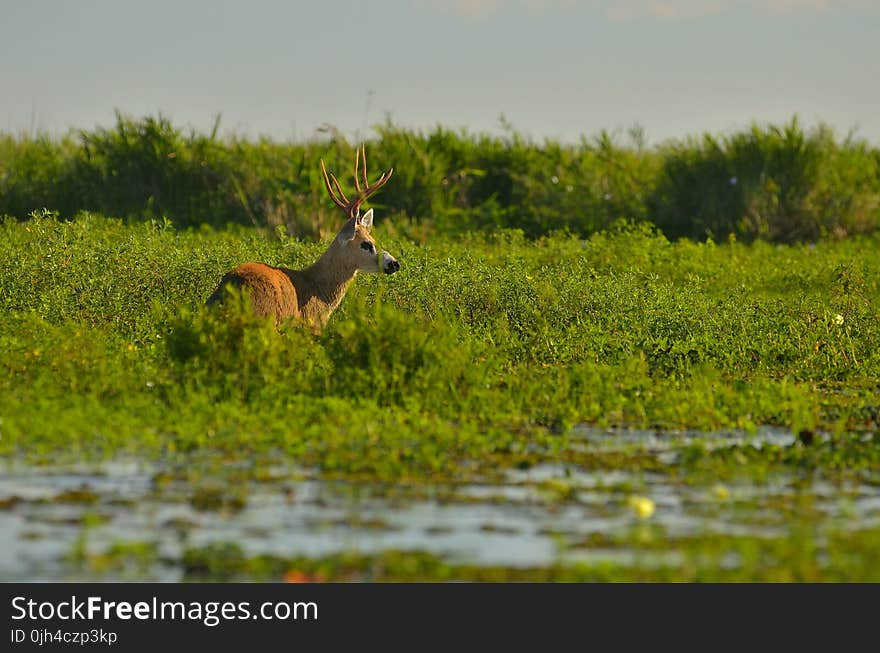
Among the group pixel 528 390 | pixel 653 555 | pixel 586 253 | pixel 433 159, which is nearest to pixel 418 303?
pixel 528 390

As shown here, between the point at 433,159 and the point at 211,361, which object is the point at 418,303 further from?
Result: the point at 433,159

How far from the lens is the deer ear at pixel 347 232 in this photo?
13883mm

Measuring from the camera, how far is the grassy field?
271 inches

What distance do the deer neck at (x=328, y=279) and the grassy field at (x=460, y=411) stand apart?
62 cm

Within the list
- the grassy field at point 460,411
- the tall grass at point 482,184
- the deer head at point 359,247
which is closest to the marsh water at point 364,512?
the grassy field at point 460,411

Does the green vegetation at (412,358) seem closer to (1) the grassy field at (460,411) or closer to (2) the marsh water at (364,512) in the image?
(1) the grassy field at (460,411)

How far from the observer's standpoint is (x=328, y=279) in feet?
45.2

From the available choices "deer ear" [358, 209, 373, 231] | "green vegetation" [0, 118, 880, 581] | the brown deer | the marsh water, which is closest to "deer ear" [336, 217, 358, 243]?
the brown deer

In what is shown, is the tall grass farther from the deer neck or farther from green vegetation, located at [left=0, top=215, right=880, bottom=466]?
the deer neck

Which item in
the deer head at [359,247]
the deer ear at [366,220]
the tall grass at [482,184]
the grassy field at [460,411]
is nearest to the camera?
the grassy field at [460,411]

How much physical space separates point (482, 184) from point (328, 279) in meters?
11.6

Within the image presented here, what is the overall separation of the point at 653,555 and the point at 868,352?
22.2ft

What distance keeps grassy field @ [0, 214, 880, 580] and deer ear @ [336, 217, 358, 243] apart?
829mm

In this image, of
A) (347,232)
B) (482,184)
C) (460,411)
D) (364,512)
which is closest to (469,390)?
(460,411)
